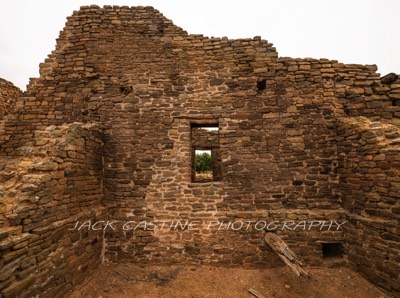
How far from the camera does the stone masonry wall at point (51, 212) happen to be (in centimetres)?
317

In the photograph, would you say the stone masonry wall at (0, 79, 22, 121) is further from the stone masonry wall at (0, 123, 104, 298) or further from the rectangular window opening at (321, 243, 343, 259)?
the rectangular window opening at (321, 243, 343, 259)

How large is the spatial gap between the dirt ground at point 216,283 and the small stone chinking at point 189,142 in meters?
0.26

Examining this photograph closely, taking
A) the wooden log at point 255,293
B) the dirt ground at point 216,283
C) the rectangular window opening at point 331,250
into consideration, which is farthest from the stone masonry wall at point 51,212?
the rectangular window opening at point 331,250

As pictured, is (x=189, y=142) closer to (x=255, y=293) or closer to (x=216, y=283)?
(x=216, y=283)

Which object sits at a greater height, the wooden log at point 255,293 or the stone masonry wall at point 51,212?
the stone masonry wall at point 51,212

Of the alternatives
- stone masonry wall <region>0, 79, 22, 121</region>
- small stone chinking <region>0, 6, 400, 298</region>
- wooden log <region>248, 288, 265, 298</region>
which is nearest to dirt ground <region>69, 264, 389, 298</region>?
wooden log <region>248, 288, 265, 298</region>

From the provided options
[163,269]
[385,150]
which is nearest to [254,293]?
[163,269]

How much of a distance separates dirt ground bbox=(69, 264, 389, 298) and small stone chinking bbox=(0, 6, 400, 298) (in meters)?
0.26

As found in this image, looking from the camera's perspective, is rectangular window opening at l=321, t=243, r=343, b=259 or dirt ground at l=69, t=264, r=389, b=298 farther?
rectangular window opening at l=321, t=243, r=343, b=259

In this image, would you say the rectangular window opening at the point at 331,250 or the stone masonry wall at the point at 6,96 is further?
the stone masonry wall at the point at 6,96

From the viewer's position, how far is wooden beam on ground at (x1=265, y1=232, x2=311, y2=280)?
4.19m

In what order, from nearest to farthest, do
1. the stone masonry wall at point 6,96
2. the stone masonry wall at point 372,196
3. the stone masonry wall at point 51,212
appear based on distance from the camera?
the stone masonry wall at point 51,212, the stone masonry wall at point 372,196, the stone masonry wall at point 6,96

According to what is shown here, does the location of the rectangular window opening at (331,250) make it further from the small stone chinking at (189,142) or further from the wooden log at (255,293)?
the wooden log at (255,293)

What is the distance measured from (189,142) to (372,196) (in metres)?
4.24
